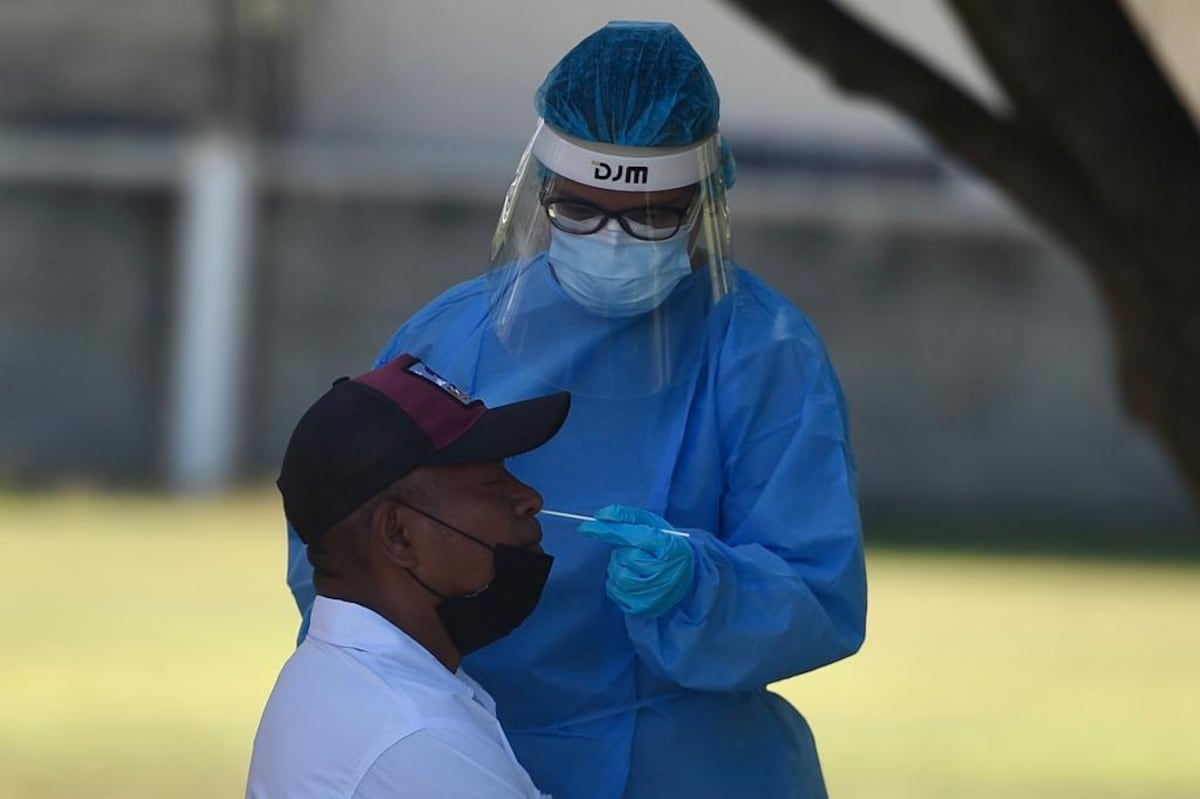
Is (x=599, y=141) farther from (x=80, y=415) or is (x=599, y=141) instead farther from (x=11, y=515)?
(x=80, y=415)

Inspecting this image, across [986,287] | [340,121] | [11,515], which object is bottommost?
[11,515]

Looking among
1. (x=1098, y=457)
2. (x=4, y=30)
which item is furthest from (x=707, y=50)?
(x=4, y=30)

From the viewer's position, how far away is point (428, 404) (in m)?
2.33

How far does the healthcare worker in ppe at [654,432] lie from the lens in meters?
2.54

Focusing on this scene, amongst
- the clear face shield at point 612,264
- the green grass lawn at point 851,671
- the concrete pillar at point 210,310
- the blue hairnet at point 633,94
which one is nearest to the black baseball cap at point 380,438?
the clear face shield at point 612,264

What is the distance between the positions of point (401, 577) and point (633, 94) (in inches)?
28.7

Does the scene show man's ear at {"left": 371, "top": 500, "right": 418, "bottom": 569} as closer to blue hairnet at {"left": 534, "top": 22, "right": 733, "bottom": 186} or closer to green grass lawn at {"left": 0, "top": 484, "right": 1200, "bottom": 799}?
blue hairnet at {"left": 534, "top": 22, "right": 733, "bottom": 186}

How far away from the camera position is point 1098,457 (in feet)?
49.8

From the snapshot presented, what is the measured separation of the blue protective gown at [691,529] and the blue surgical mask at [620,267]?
56mm

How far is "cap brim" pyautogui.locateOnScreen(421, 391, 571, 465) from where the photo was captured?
2318mm

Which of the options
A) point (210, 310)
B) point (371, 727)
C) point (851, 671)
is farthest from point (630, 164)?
point (210, 310)

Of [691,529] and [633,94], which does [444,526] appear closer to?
[691,529]

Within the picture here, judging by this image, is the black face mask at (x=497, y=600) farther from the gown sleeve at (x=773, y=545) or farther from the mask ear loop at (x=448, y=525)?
the gown sleeve at (x=773, y=545)

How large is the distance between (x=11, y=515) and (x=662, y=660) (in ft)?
38.5
